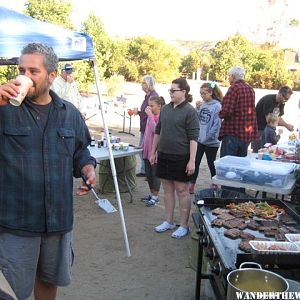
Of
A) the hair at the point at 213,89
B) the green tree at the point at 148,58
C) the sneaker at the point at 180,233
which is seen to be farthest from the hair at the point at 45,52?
the green tree at the point at 148,58

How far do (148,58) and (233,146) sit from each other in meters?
21.8

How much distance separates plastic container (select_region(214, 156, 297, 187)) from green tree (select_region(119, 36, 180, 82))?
74.7 feet

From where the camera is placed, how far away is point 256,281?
1742 millimetres

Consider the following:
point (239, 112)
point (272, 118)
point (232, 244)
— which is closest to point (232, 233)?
point (232, 244)

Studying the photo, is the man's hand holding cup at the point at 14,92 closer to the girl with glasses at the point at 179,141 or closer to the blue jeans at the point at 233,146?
the girl with glasses at the point at 179,141

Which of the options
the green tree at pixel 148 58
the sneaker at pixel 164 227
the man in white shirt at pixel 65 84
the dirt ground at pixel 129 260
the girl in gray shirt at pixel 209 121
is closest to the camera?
the dirt ground at pixel 129 260

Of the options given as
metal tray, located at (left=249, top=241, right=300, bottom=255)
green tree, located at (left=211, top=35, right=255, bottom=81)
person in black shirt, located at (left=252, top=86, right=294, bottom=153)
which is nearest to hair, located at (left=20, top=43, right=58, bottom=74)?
metal tray, located at (left=249, top=241, right=300, bottom=255)

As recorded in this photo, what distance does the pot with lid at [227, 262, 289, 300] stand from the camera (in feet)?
5.56

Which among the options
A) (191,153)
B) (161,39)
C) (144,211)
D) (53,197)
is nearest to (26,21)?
(191,153)

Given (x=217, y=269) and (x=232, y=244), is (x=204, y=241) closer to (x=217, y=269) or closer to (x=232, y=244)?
(x=232, y=244)

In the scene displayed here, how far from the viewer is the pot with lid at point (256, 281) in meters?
1.69

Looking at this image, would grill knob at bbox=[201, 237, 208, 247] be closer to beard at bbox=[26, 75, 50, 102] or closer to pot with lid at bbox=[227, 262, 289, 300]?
pot with lid at bbox=[227, 262, 289, 300]

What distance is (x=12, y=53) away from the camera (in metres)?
3.81

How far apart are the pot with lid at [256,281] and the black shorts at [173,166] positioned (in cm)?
266
